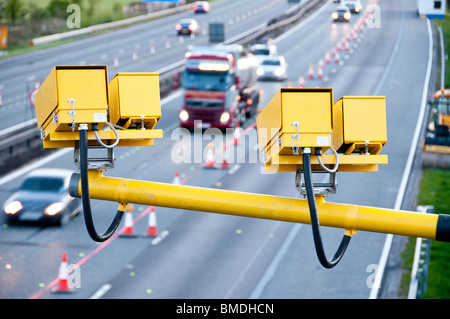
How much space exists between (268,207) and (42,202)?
18.7 metres

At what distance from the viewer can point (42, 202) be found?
2402 centimetres

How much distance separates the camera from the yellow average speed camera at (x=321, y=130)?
5.78 m

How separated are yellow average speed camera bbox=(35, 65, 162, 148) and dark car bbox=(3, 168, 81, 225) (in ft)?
57.9

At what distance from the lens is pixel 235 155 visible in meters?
34.6

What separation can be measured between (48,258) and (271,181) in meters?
11.2

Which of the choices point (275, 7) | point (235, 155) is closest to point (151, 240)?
point (235, 155)

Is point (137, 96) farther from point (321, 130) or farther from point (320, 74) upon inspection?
point (320, 74)

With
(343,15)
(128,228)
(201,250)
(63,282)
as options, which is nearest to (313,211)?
(63,282)

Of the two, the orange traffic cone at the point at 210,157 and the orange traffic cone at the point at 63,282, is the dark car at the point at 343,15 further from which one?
the orange traffic cone at the point at 63,282

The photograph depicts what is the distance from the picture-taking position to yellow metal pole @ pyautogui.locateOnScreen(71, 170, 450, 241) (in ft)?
19.2

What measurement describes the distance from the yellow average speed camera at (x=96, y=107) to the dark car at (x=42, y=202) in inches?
695

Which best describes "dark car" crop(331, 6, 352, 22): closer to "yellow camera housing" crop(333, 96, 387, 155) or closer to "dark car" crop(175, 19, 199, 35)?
"dark car" crop(175, 19, 199, 35)

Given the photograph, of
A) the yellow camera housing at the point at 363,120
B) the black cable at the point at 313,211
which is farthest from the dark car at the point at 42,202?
the black cable at the point at 313,211

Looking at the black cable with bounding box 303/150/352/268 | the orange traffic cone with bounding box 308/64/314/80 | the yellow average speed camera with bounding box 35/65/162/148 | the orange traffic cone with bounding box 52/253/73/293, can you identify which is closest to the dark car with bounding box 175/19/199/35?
the orange traffic cone with bounding box 308/64/314/80
